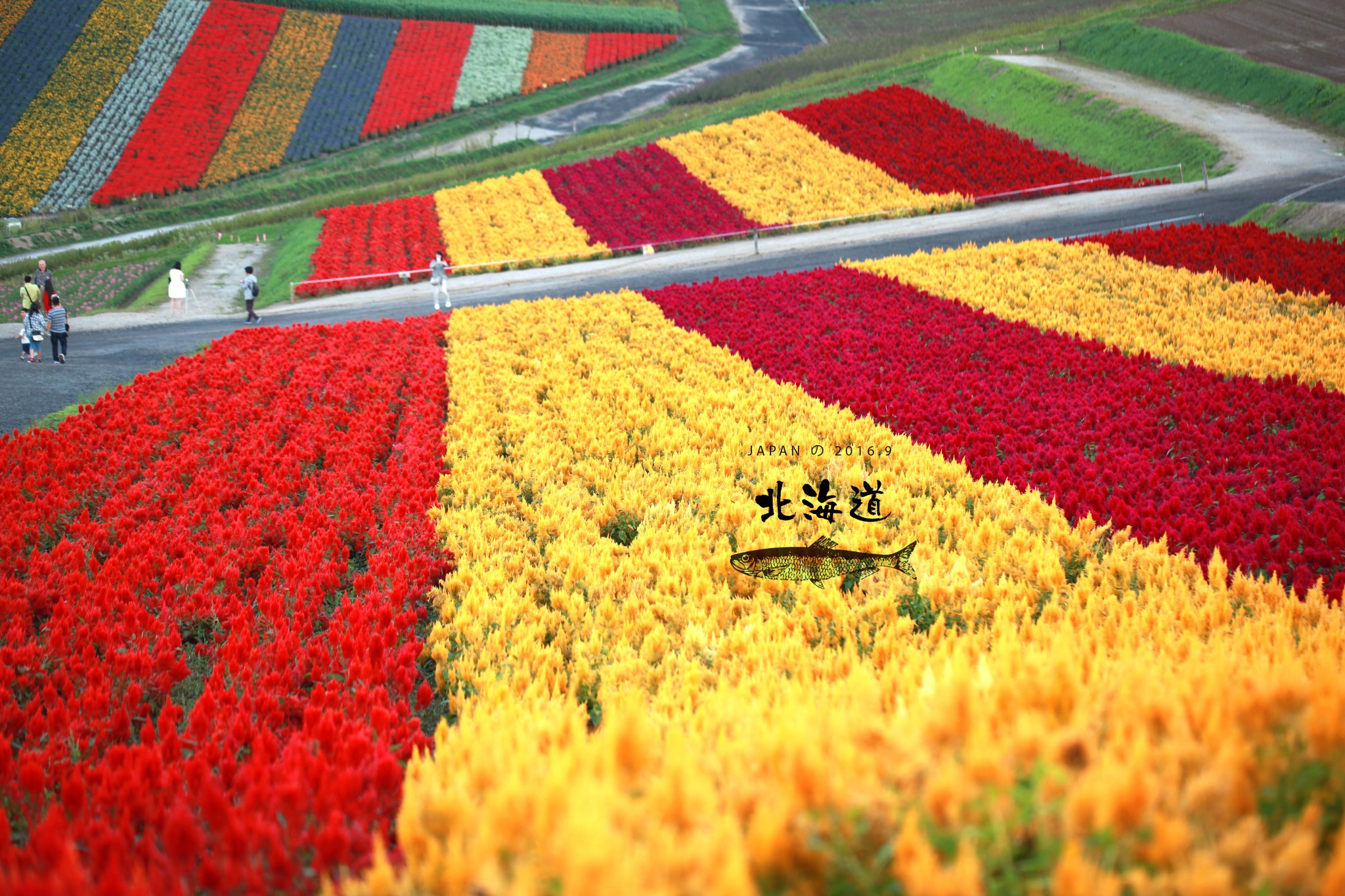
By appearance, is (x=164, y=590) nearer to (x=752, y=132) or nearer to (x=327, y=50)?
(x=752, y=132)

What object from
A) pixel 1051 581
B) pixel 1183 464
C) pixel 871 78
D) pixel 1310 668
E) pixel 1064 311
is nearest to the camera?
pixel 1310 668

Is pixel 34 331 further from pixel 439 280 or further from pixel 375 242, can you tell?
pixel 375 242

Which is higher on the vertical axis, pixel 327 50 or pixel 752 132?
pixel 327 50

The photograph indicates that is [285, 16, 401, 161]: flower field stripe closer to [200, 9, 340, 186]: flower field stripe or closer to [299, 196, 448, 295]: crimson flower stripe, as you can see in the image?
[200, 9, 340, 186]: flower field stripe

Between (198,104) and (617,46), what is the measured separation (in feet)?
78.1

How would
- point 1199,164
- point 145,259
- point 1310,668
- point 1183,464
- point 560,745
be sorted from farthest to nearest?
1. point 145,259
2. point 1199,164
3. point 1183,464
4. point 1310,668
5. point 560,745

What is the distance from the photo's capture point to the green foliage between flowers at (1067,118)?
2573 cm

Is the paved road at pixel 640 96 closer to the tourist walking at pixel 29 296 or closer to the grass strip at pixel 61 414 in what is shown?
the tourist walking at pixel 29 296

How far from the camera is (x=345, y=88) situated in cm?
4428

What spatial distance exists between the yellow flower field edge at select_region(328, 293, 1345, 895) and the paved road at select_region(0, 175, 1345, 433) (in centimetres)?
1276

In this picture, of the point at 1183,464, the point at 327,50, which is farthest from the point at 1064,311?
the point at 327,50

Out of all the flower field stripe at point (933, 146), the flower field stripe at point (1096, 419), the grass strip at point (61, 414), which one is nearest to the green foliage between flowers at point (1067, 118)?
the flower field stripe at point (933, 146)

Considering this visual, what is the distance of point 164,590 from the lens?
6109 mm

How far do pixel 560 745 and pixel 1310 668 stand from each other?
11.1ft
